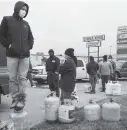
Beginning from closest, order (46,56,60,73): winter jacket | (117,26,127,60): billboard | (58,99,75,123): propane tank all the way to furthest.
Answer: (58,99,75,123): propane tank, (46,56,60,73): winter jacket, (117,26,127,60): billboard

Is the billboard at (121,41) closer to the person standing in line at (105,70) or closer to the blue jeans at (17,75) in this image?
the person standing in line at (105,70)

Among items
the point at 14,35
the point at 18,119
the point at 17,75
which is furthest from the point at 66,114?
the point at 14,35

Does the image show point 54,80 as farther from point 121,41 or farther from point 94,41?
point 121,41

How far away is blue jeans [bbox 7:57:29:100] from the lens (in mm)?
4852

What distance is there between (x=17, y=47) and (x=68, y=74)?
2.68 m

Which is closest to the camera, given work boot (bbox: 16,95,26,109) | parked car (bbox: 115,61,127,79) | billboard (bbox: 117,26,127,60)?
work boot (bbox: 16,95,26,109)

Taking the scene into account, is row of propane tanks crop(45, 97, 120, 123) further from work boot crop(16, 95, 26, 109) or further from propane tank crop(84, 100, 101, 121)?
work boot crop(16, 95, 26, 109)

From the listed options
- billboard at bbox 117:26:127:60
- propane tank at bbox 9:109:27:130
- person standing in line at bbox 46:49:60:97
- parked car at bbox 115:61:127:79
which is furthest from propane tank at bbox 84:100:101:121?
billboard at bbox 117:26:127:60

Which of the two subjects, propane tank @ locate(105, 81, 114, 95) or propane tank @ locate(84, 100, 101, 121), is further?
propane tank @ locate(105, 81, 114, 95)

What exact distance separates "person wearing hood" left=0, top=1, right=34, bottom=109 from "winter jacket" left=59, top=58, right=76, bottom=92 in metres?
2.32

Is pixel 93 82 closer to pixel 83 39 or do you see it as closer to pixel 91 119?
pixel 91 119

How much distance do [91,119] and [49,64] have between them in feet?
13.9

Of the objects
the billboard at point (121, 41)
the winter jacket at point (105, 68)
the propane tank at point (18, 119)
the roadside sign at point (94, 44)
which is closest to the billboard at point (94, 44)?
the roadside sign at point (94, 44)

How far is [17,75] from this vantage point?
4.91 meters
